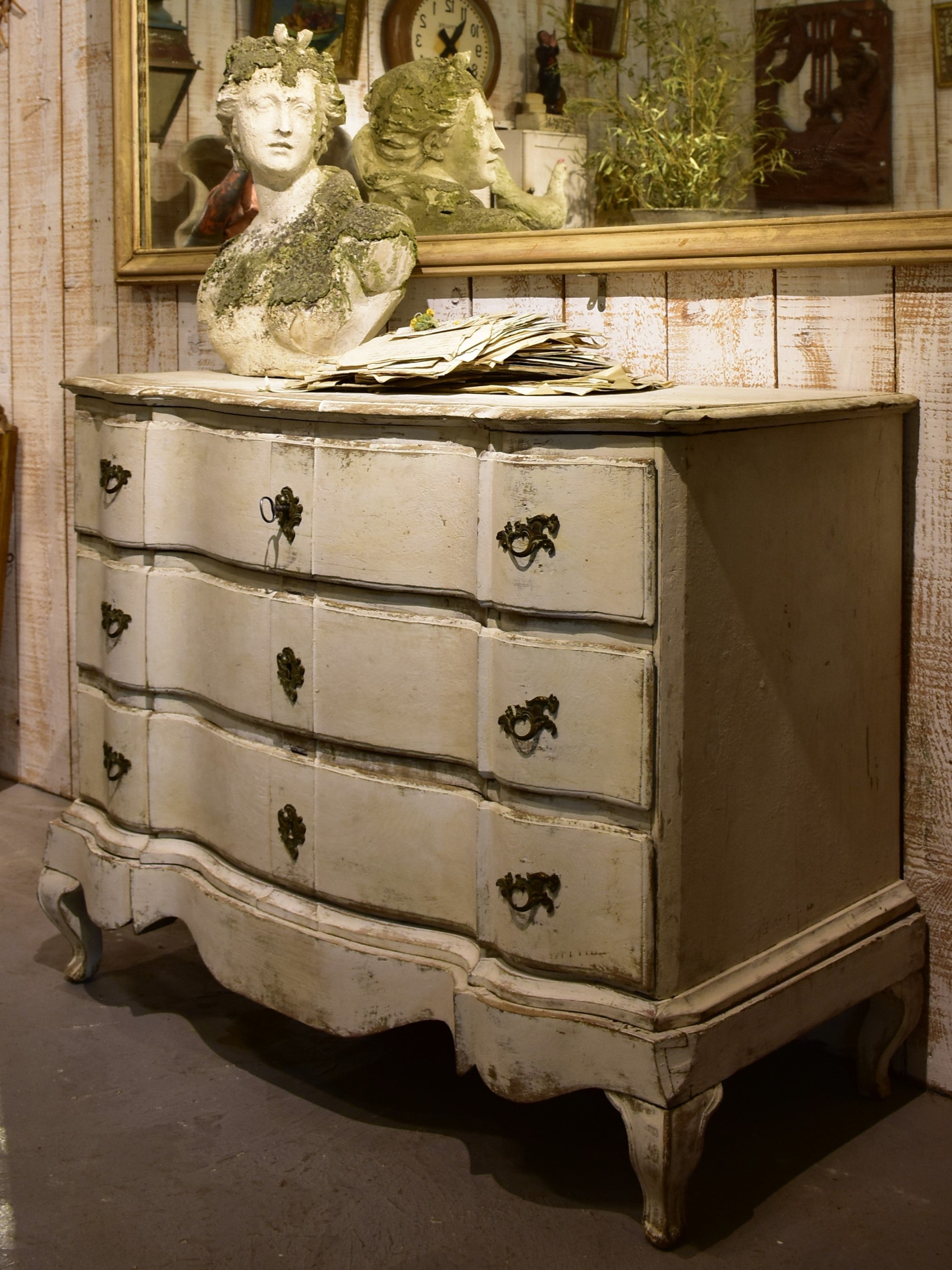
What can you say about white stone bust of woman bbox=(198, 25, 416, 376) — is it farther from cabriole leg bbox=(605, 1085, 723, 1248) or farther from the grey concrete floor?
cabriole leg bbox=(605, 1085, 723, 1248)

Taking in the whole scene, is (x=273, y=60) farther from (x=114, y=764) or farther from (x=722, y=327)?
(x=114, y=764)

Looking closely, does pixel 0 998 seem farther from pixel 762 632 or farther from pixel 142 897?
pixel 762 632

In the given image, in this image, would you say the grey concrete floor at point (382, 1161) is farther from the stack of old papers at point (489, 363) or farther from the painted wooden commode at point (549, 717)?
the stack of old papers at point (489, 363)

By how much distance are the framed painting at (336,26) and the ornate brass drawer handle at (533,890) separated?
1.58 meters

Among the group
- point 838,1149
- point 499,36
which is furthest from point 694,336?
point 838,1149

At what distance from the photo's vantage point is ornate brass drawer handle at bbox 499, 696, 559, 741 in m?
1.74

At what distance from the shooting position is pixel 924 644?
2.13 m

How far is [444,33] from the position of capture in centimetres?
245

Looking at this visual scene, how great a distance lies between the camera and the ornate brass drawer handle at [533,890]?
1779 mm

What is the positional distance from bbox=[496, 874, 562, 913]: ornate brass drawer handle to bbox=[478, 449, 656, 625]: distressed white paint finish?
345 millimetres

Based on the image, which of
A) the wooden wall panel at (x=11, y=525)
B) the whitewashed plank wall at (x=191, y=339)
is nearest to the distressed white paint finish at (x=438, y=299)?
the whitewashed plank wall at (x=191, y=339)

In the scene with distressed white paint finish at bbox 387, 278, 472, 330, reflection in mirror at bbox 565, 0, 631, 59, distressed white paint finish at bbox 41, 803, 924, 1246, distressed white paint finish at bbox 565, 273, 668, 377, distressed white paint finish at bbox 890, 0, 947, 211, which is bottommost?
distressed white paint finish at bbox 41, 803, 924, 1246

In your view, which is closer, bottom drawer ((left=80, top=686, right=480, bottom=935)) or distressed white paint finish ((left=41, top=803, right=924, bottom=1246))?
distressed white paint finish ((left=41, top=803, right=924, bottom=1246))

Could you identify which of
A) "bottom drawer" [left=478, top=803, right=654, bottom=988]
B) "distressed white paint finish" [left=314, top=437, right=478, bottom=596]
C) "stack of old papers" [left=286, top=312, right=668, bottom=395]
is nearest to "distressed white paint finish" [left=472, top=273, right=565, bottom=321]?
"stack of old papers" [left=286, top=312, right=668, bottom=395]
